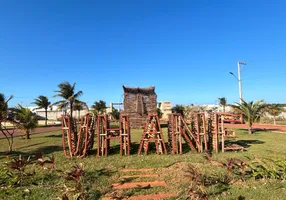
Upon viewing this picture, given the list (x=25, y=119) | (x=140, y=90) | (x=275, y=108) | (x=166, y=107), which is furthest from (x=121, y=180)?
(x=166, y=107)

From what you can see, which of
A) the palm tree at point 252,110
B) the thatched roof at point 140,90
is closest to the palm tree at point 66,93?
the thatched roof at point 140,90

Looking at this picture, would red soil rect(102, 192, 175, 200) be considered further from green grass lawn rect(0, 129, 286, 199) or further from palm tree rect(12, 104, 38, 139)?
palm tree rect(12, 104, 38, 139)

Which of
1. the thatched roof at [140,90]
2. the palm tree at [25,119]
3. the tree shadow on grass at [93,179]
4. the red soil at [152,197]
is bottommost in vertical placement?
the red soil at [152,197]

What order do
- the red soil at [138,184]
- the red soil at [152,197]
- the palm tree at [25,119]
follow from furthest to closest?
1. the palm tree at [25,119]
2. the red soil at [138,184]
3. the red soil at [152,197]

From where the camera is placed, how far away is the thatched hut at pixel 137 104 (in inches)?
696

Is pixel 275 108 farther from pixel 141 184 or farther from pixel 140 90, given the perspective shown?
pixel 141 184

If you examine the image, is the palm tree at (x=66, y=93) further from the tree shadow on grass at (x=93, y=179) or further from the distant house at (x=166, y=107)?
the tree shadow on grass at (x=93, y=179)

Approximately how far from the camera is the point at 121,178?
16.7 feet

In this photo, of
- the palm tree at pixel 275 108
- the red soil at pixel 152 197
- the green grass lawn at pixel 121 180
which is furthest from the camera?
the palm tree at pixel 275 108

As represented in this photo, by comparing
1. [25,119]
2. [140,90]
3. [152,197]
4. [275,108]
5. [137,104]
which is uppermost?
[140,90]

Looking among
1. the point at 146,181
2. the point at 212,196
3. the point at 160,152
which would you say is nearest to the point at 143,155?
the point at 160,152

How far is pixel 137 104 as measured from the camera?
17.7 metres

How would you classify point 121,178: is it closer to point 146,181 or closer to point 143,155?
point 146,181

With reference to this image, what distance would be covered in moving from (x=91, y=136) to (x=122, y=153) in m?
1.46
